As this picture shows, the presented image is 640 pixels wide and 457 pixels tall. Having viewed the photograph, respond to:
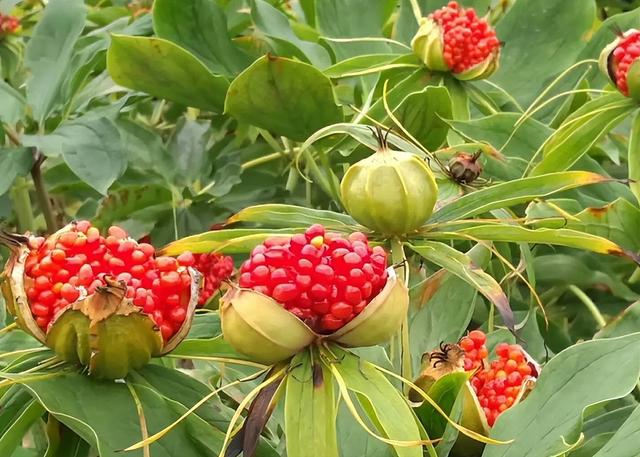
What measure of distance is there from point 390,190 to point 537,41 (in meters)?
0.59

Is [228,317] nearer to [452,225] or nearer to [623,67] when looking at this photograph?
[452,225]

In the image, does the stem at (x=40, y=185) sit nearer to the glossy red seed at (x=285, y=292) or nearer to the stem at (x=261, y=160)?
the stem at (x=261, y=160)

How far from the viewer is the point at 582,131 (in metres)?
0.86

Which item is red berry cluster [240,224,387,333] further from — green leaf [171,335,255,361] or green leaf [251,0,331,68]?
green leaf [251,0,331,68]

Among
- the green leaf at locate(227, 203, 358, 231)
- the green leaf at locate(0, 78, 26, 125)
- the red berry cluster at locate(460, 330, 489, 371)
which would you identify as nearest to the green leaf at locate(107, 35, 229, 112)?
the green leaf at locate(0, 78, 26, 125)

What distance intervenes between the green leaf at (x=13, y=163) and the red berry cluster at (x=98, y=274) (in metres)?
0.34

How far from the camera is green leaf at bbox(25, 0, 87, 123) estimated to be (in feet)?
3.28

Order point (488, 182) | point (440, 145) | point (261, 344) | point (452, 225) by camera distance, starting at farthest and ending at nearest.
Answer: point (440, 145) → point (488, 182) → point (452, 225) → point (261, 344)

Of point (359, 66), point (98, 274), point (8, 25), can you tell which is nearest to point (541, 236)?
point (98, 274)

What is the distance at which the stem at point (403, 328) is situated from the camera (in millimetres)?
627

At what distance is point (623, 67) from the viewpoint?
87 cm

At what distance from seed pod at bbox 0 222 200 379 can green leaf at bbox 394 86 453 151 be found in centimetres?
32

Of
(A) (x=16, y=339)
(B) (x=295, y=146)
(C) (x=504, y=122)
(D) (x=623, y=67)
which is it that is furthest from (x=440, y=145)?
(A) (x=16, y=339)

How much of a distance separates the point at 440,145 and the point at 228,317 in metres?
0.43
